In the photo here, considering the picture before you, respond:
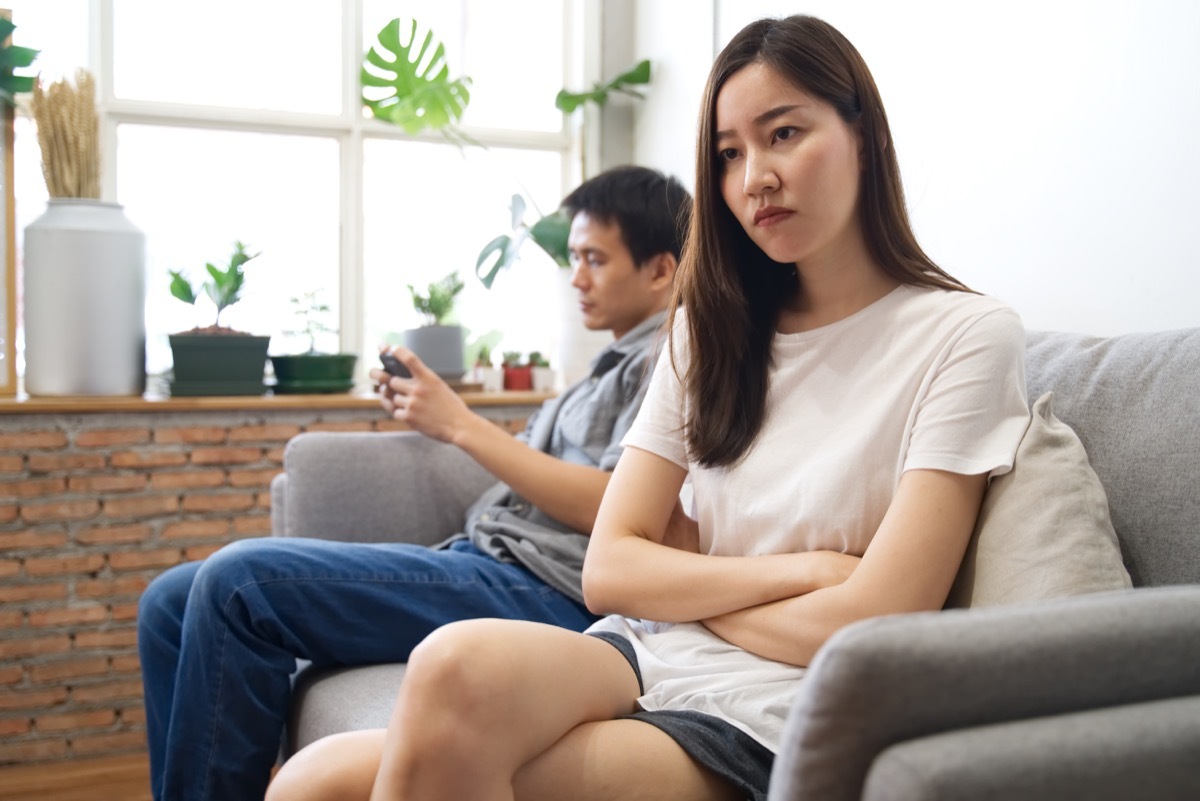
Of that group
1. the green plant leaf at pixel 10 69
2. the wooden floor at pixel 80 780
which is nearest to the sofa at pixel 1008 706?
the wooden floor at pixel 80 780

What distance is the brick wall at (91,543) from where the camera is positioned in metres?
2.52

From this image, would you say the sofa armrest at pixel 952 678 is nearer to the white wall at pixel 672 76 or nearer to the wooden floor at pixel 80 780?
the wooden floor at pixel 80 780

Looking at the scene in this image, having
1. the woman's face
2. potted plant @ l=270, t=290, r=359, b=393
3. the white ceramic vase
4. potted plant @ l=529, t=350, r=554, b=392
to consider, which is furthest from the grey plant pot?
the woman's face

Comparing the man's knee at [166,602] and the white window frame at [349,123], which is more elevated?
the white window frame at [349,123]

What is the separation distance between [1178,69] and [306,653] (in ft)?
5.09

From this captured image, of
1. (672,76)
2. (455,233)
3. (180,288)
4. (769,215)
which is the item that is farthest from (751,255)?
(455,233)

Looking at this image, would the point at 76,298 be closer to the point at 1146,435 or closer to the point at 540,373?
the point at 540,373

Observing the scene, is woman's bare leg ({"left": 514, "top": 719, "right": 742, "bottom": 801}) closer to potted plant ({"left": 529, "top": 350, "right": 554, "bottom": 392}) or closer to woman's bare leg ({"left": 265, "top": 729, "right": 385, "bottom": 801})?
woman's bare leg ({"left": 265, "top": 729, "right": 385, "bottom": 801})

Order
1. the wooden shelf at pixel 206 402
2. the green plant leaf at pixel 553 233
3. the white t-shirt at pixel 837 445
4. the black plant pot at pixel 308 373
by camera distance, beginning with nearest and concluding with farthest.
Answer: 1. the white t-shirt at pixel 837 445
2. the wooden shelf at pixel 206 402
3. the black plant pot at pixel 308 373
4. the green plant leaf at pixel 553 233

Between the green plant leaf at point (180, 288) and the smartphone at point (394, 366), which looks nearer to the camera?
the smartphone at point (394, 366)

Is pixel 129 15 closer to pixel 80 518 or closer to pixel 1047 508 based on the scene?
pixel 80 518

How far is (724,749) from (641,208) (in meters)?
1.21

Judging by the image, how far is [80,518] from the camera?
256 cm

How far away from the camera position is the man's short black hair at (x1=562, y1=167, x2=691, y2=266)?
6.59 feet
